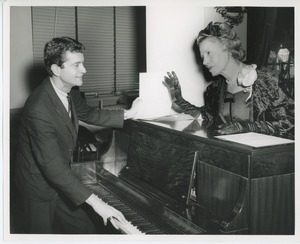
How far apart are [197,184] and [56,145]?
2.36 feet

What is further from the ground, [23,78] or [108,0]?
[108,0]

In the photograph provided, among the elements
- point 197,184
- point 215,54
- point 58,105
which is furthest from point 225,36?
point 58,105

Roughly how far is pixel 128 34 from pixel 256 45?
3.89 feet

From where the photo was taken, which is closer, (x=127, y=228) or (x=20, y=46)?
→ (x=127, y=228)

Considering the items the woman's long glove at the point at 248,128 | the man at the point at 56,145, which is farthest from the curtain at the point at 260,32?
the man at the point at 56,145

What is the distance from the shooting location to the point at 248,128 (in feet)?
5.06

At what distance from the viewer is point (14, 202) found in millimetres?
1829

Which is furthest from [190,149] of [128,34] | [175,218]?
[128,34]

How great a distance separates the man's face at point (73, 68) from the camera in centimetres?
176

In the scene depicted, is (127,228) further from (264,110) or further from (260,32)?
(260,32)

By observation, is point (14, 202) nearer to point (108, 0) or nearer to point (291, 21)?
point (108, 0)

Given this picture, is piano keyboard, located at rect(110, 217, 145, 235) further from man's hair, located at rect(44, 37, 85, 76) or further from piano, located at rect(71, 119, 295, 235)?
man's hair, located at rect(44, 37, 85, 76)

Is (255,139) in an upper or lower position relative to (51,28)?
lower

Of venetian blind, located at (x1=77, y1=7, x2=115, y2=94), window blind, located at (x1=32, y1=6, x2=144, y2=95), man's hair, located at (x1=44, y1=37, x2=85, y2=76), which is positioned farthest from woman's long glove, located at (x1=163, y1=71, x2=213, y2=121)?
venetian blind, located at (x1=77, y1=7, x2=115, y2=94)
